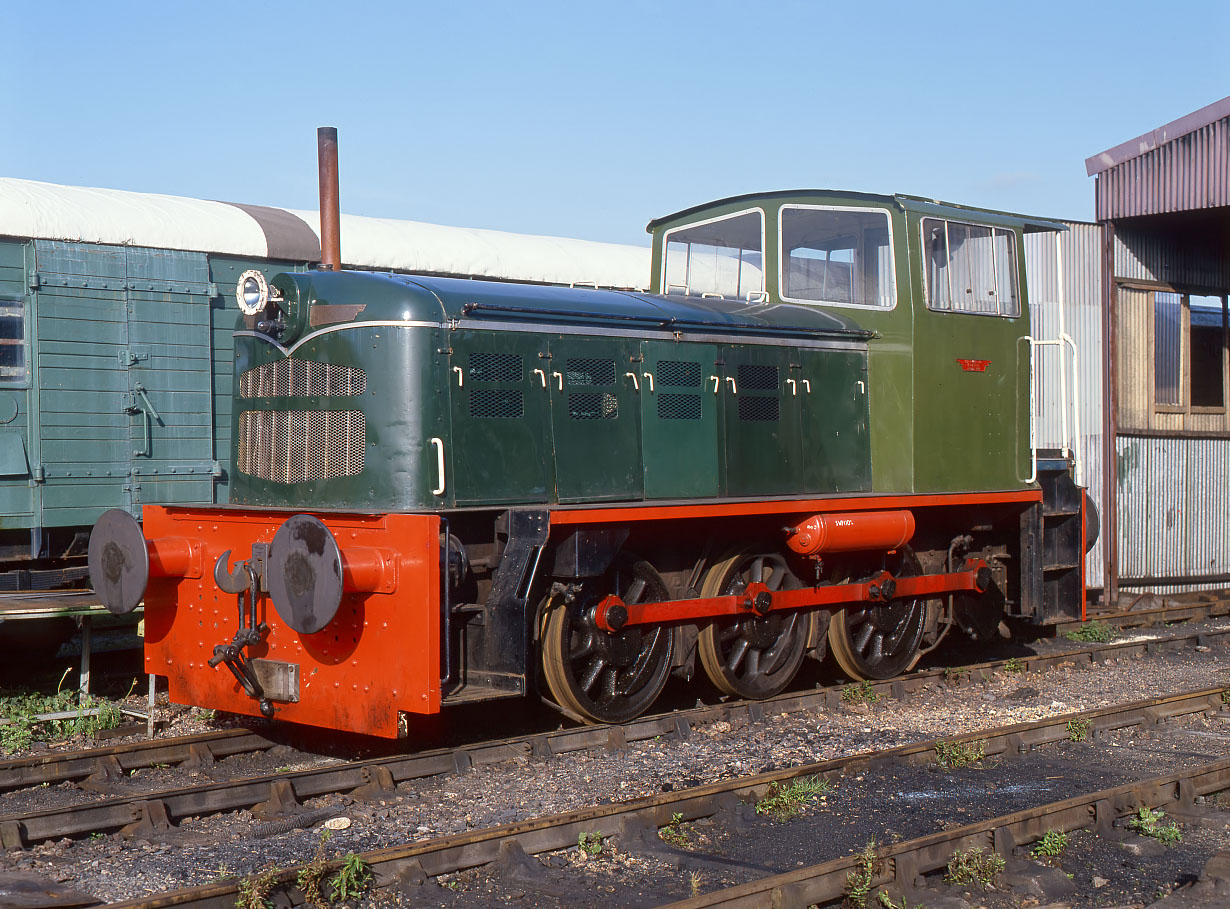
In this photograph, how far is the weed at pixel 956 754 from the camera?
6691 mm

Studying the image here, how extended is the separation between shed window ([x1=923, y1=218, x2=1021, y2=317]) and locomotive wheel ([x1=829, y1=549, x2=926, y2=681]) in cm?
184

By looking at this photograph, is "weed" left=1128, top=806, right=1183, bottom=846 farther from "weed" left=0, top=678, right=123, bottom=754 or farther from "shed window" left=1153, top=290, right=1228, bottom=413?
"shed window" left=1153, top=290, right=1228, bottom=413

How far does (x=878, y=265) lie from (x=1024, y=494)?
6.91 ft

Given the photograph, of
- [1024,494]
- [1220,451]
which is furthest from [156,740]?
[1220,451]

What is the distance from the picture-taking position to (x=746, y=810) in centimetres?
573

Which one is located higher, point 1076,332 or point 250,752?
point 1076,332

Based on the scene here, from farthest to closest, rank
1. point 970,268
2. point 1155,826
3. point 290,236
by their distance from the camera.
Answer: point 290,236 < point 970,268 < point 1155,826

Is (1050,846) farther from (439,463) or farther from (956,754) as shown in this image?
(439,463)

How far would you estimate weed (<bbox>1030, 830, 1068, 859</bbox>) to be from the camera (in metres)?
5.18

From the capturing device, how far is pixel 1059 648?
35.7 feet

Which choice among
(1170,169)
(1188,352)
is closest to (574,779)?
(1170,169)

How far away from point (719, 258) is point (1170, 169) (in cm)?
708

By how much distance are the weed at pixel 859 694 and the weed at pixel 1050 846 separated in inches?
117

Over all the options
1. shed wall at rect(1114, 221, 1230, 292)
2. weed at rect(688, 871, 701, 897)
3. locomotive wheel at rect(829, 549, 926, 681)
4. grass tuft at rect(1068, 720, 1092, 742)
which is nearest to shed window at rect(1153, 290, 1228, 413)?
shed wall at rect(1114, 221, 1230, 292)
